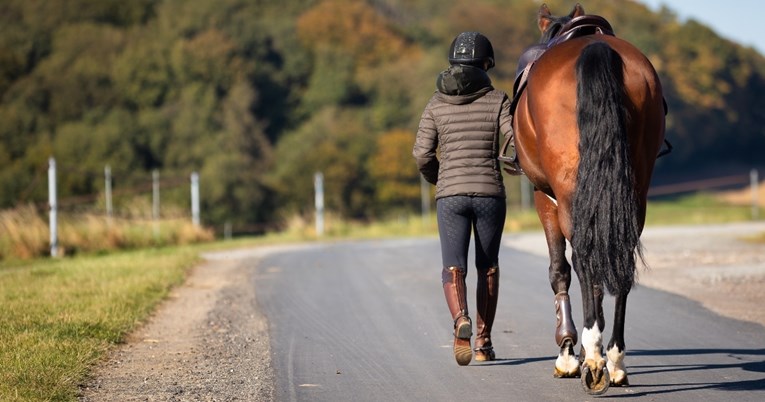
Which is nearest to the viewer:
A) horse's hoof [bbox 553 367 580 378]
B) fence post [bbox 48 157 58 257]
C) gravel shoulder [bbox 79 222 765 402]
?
A: gravel shoulder [bbox 79 222 765 402]

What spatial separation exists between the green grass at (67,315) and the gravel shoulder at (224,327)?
0.18 m

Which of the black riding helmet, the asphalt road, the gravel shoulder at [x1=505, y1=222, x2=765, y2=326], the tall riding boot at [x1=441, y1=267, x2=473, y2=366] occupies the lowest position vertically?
the gravel shoulder at [x1=505, y1=222, x2=765, y2=326]

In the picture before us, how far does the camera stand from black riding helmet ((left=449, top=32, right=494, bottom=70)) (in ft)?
26.9

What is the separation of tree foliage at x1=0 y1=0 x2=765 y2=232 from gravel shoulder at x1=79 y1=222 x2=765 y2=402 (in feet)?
111

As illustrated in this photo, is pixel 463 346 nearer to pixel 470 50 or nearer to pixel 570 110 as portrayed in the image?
pixel 570 110

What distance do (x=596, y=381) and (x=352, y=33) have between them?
75895 millimetres

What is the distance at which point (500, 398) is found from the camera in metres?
6.95

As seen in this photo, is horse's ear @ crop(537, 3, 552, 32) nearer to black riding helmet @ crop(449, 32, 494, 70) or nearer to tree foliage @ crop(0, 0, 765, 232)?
black riding helmet @ crop(449, 32, 494, 70)

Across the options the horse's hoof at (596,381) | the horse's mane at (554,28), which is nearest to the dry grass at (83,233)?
the horse's mane at (554,28)

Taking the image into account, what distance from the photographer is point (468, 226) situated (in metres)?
8.35

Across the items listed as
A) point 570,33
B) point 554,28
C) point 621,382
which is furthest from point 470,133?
point 621,382

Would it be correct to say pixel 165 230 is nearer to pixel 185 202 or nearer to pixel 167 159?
pixel 185 202

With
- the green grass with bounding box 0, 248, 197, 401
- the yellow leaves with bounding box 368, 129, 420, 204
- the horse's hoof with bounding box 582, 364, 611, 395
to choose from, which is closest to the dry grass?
the green grass with bounding box 0, 248, 197, 401

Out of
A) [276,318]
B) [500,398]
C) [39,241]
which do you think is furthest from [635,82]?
[39,241]
